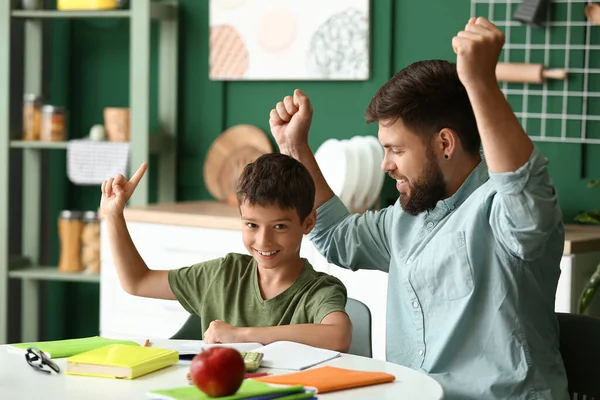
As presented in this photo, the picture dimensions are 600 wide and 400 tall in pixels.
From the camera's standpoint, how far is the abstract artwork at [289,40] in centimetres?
359

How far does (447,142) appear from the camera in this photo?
1.83m

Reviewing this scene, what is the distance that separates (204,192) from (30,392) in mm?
2577

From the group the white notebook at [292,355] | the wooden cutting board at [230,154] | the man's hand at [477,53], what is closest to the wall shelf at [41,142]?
the wooden cutting board at [230,154]

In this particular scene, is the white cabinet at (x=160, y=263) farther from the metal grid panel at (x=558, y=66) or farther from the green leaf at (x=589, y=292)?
the metal grid panel at (x=558, y=66)

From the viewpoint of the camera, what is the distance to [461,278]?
1.76 m

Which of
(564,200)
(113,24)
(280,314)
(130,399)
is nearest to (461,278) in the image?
(280,314)

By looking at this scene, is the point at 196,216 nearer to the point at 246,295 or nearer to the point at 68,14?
the point at 68,14

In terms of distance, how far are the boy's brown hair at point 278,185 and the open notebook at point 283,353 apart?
0.32 metres

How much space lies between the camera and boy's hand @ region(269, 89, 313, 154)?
207 cm

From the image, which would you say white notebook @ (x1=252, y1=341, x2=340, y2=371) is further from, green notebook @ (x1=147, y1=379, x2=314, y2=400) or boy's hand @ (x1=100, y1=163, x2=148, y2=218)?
boy's hand @ (x1=100, y1=163, x2=148, y2=218)

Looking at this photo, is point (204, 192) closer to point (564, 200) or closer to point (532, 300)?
point (564, 200)

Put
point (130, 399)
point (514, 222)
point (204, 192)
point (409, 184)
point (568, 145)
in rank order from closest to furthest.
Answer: point (130, 399), point (514, 222), point (409, 184), point (568, 145), point (204, 192)

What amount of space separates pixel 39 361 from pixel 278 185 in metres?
0.59

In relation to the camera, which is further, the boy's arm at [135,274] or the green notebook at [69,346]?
the boy's arm at [135,274]
